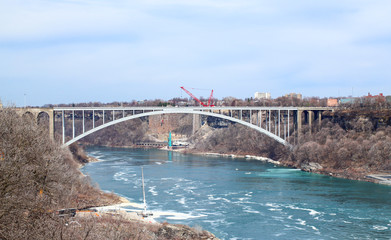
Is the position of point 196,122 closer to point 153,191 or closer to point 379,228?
point 153,191

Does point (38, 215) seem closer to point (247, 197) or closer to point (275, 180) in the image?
point (247, 197)

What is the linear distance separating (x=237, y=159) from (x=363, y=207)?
20.1 metres

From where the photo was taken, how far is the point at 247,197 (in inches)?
866

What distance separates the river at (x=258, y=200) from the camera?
54.1ft

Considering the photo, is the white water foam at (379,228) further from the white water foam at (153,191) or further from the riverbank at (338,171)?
the white water foam at (153,191)

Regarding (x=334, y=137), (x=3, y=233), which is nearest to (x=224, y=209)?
(x=3, y=233)

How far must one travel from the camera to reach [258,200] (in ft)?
70.1

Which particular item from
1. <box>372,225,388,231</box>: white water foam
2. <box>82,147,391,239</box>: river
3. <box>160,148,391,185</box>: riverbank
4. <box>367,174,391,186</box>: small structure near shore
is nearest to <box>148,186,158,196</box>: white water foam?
<box>82,147,391,239</box>: river

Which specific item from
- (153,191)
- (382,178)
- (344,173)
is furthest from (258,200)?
(344,173)

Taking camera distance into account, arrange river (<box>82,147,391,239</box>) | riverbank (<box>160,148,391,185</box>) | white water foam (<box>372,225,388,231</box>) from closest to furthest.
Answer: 1. white water foam (<box>372,225,388,231</box>)
2. river (<box>82,147,391,239</box>)
3. riverbank (<box>160,148,391,185</box>)

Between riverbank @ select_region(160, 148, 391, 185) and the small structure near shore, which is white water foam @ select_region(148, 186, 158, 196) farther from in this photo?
the small structure near shore

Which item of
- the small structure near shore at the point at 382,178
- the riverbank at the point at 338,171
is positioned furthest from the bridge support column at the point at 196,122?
the small structure near shore at the point at 382,178

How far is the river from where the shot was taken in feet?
54.1

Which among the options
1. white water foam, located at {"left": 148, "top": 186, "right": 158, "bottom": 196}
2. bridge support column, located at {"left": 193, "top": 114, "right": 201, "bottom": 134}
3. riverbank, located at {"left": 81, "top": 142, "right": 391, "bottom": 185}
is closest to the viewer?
white water foam, located at {"left": 148, "top": 186, "right": 158, "bottom": 196}
